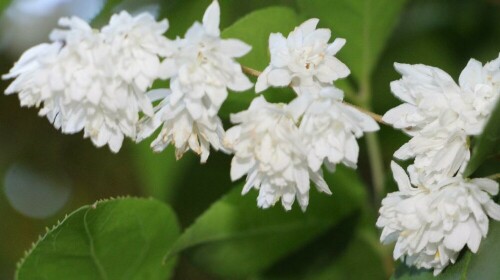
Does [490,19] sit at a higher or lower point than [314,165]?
lower

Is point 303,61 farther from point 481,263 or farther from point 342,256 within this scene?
point 342,256

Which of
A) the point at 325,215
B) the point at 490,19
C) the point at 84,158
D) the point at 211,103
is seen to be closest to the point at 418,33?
the point at 490,19

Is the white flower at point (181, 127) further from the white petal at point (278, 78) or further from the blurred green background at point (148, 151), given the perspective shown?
the blurred green background at point (148, 151)

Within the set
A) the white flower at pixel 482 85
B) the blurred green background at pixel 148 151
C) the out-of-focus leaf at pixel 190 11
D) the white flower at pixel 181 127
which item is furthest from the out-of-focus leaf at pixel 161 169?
the white flower at pixel 482 85

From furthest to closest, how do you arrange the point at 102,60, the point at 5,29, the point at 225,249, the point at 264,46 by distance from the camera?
the point at 5,29 < the point at 225,249 < the point at 264,46 < the point at 102,60

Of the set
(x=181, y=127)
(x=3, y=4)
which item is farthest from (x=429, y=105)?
(x=3, y=4)

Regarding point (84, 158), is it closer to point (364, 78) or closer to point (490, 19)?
point (364, 78)

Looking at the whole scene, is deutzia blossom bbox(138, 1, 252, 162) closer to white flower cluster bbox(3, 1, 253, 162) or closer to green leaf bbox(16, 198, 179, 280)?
white flower cluster bbox(3, 1, 253, 162)

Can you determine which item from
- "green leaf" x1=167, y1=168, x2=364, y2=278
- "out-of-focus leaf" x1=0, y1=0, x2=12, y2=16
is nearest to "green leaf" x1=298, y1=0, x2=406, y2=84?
"green leaf" x1=167, y1=168, x2=364, y2=278
